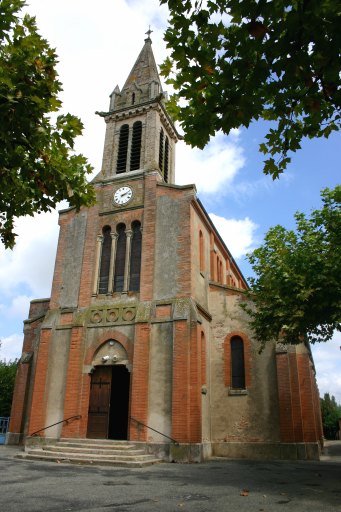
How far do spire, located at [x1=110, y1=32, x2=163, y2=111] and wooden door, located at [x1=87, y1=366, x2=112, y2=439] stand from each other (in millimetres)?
16353

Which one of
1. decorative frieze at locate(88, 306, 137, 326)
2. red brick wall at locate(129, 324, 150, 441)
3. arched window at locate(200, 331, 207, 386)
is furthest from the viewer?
decorative frieze at locate(88, 306, 137, 326)

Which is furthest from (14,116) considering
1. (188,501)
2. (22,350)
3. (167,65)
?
(22,350)

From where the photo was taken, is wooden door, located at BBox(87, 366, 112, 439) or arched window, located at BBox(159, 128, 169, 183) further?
arched window, located at BBox(159, 128, 169, 183)

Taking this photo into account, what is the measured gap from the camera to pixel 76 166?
24.0 feet

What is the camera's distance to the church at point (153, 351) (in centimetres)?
1766

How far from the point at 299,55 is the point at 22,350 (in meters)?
22.1

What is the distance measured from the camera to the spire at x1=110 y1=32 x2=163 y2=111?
2631cm

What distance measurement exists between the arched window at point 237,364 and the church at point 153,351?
49 mm

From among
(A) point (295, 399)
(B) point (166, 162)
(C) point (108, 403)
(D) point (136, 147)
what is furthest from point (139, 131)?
(A) point (295, 399)

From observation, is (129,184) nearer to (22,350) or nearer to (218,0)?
(22,350)

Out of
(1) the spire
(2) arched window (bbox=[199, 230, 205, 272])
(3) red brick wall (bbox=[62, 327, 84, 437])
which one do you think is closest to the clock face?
(2) arched window (bbox=[199, 230, 205, 272])

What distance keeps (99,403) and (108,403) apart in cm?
44

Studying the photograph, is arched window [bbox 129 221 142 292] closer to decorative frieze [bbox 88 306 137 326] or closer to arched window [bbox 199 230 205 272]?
decorative frieze [bbox 88 306 137 326]

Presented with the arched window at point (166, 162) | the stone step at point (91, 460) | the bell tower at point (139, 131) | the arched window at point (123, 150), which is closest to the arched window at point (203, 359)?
the stone step at point (91, 460)
